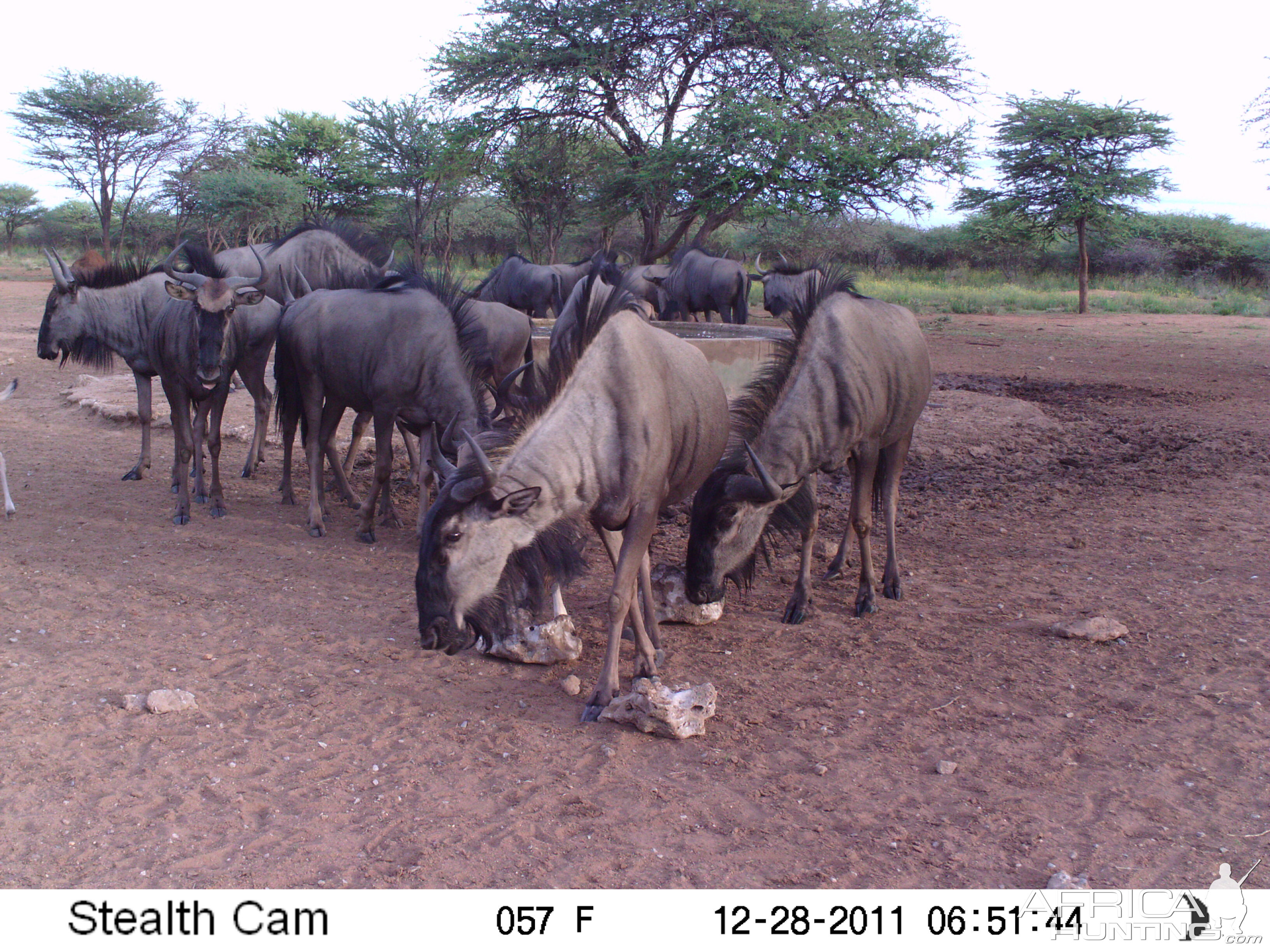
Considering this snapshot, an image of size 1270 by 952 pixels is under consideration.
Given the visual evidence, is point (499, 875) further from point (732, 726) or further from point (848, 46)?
point (848, 46)

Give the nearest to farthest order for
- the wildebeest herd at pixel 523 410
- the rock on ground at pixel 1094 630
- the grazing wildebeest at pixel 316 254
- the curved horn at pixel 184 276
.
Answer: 1. the wildebeest herd at pixel 523 410
2. the rock on ground at pixel 1094 630
3. the curved horn at pixel 184 276
4. the grazing wildebeest at pixel 316 254

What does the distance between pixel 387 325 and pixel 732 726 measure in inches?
137

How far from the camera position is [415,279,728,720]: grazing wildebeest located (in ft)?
11.5

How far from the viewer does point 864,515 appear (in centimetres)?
505

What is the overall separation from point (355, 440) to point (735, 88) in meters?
13.6

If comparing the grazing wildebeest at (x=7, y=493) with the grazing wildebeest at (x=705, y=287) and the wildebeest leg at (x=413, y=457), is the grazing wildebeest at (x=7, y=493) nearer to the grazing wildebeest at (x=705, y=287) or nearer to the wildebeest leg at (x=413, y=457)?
the wildebeest leg at (x=413, y=457)

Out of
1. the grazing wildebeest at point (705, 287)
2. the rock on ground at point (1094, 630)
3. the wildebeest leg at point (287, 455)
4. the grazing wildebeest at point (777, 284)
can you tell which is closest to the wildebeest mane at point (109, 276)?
the wildebeest leg at point (287, 455)

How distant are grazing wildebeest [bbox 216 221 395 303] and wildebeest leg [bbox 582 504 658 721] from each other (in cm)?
502

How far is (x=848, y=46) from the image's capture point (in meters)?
17.6

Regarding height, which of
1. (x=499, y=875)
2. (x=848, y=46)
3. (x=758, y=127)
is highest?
(x=848, y=46)

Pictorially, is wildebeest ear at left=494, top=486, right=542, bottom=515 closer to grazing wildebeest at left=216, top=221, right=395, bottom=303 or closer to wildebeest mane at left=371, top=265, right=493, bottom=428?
wildebeest mane at left=371, top=265, right=493, bottom=428

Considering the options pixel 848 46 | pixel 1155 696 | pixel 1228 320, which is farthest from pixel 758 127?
pixel 1155 696

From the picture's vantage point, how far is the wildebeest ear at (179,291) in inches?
240

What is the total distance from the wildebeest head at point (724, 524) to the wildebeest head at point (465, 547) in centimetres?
112
